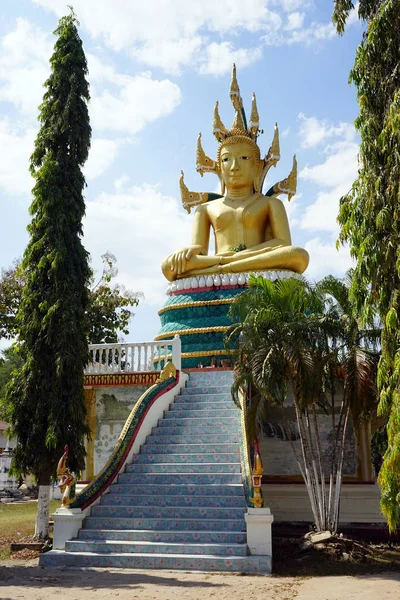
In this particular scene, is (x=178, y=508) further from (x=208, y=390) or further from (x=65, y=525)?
(x=208, y=390)

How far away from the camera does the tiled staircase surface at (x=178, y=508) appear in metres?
7.86

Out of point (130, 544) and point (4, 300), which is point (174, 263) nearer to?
point (4, 300)

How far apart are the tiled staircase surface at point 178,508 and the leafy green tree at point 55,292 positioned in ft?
4.17

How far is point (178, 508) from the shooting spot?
8797 mm

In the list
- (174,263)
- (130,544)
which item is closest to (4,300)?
(174,263)

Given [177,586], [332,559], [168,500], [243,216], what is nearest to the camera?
[177,586]

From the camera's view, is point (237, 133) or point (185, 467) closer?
point (185, 467)

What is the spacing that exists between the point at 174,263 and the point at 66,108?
19.9 ft

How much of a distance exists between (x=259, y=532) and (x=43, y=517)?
12.5ft

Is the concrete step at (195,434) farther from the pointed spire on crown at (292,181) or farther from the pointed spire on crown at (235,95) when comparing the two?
the pointed spire on crown at (235,95)

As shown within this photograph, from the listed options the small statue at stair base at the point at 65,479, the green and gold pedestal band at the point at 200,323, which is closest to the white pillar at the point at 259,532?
the small statue at stair base at the point at 65,479

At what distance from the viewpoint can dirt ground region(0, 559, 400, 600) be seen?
6.36 meters

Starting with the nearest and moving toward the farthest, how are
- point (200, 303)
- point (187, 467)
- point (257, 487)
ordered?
point (257, 487), point (187, 467), point (200, 303)

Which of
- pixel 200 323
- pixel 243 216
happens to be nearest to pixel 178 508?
pixel 200 323
